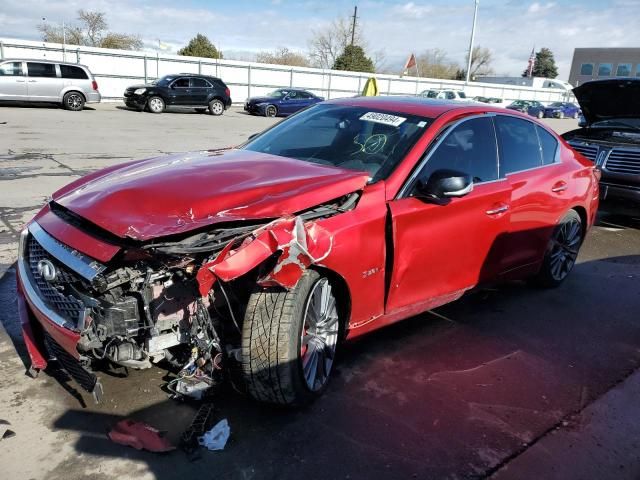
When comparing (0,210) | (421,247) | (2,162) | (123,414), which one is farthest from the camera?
(2,162)

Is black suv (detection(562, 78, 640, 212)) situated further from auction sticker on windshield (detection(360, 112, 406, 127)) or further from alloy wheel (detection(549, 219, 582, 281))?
auction sticker on windshield (detection(360, 112, 406, 127))

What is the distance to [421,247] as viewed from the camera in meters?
3.37

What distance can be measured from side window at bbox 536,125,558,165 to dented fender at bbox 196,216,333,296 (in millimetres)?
2869

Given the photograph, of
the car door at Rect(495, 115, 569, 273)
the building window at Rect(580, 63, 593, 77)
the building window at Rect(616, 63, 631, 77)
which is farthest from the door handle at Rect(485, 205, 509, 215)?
the building window at Rect(580, 63, 593, 77)

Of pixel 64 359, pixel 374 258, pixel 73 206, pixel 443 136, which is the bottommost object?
pixel 64 359

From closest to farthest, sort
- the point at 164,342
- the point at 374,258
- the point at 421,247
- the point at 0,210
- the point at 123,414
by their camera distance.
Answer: the point at 164,342 < the point at 123,414 < the point at 374,258 < the point at 421,247 < the point at 0,210

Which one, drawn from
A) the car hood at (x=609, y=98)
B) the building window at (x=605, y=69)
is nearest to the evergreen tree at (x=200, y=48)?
the car hood at (x=609, y=98)

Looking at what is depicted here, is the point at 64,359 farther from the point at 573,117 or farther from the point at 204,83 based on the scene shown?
the point at 573,117

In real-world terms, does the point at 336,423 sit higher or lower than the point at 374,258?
lower

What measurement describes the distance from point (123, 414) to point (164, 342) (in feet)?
1.81

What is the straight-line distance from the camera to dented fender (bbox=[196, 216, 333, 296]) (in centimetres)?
243

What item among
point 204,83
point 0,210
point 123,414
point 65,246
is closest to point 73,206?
point 65,246

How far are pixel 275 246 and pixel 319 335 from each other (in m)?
0.78

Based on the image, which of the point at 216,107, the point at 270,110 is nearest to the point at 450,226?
the point at 216,107
